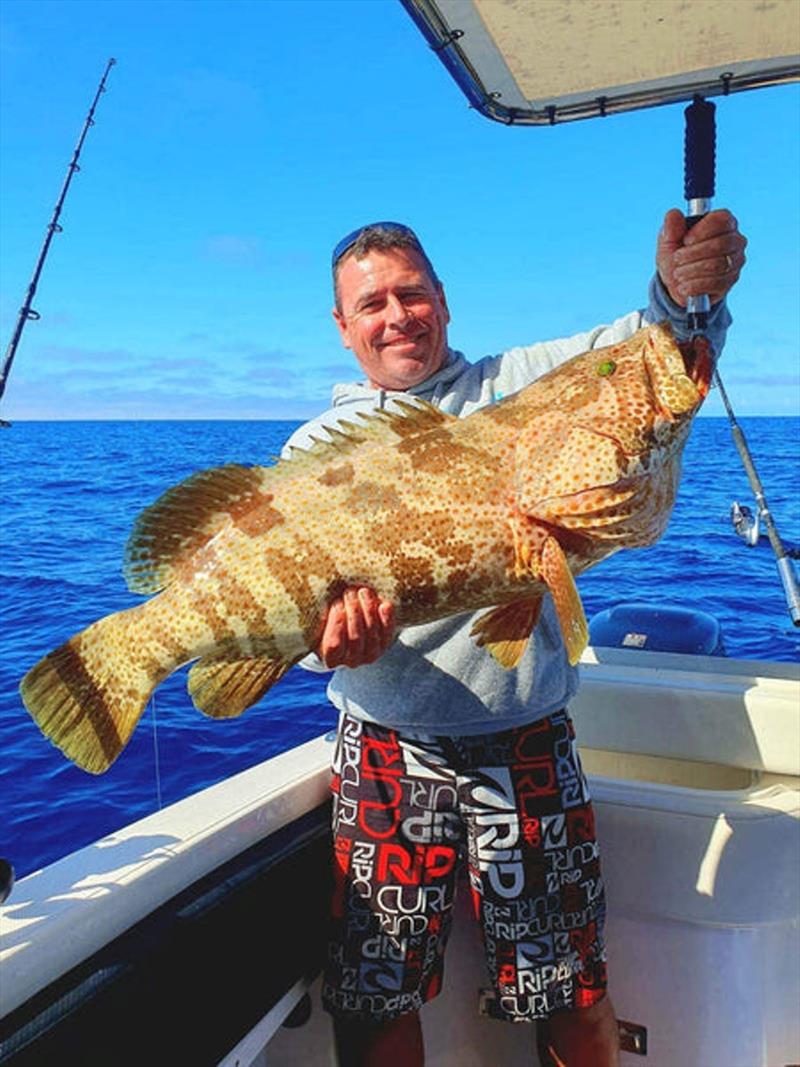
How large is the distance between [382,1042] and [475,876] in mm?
625

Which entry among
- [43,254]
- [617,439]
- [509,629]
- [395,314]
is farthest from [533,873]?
[43,254]

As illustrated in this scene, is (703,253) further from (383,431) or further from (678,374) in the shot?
(383,431)

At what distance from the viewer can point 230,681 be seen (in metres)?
2.37

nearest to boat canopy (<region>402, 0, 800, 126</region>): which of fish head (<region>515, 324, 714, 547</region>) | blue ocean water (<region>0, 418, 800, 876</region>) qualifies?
fish head (<region>515, 324, 714, 547</region>)

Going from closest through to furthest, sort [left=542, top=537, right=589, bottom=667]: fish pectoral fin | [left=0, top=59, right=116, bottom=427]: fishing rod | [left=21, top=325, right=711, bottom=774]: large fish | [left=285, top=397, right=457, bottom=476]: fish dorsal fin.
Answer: [left=542, top=537, right=589, bottom=667]: fish pectoral fin, [left=21, top=325, right=711, bottom=774]: large fish, [left=285, top=397, right=457, bottom=476]: fish dorsal fin, [left=0, top=59, right=116, bottom=427]: fishing rod

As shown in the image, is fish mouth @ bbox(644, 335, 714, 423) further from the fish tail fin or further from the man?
the fish tail fin

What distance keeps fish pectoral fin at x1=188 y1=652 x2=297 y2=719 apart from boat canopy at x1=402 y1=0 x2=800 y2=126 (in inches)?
87.4

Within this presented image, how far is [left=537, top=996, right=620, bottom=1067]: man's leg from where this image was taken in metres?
2.87

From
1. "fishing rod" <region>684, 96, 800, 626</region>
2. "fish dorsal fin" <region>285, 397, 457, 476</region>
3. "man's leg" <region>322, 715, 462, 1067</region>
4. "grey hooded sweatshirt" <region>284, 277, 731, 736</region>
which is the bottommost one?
"man's leg" <region>322, 715, 462, 1067</region>

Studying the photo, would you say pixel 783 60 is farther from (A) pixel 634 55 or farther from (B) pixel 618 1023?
(B) pixel 618 1023

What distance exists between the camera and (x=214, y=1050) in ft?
8.06

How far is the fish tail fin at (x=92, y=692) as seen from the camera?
2316mm

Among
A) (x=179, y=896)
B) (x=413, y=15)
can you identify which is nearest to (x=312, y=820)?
(x=179, y=896)

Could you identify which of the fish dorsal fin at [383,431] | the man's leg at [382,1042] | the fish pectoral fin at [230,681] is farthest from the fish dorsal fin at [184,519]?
the man's leg at [382,1042]
